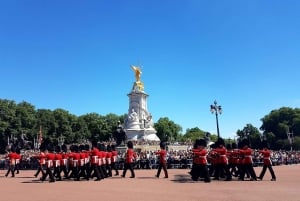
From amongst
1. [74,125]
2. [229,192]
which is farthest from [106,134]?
[229,192]

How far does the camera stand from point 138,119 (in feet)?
220

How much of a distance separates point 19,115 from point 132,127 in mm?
32893

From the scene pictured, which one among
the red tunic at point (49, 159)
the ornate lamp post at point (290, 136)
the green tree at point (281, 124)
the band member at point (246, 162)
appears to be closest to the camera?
the band member at point (246, 162)

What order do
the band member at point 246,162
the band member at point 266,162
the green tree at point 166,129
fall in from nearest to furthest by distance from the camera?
the band member at point 266,162
the band member at point 246,162
the green tree at point 166,129

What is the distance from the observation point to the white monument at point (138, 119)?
65250 millimetres

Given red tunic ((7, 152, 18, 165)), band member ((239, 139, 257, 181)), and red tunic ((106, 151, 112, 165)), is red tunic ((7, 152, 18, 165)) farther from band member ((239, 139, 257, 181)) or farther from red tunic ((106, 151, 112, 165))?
band member ((239, 139, 257, 181))

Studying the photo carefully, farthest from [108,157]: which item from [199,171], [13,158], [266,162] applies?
[266,162]

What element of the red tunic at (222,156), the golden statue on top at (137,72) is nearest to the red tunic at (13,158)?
the red tunic at (222,156)

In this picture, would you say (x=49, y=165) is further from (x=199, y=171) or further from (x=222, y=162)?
(x=222, y=162)

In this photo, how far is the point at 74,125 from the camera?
98875 mm

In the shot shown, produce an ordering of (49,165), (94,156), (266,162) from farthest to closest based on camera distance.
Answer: (94,156)
(49,165)
(266,162)

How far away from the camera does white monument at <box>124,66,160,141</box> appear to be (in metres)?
65.2

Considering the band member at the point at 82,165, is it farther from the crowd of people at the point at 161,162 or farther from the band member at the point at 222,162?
the band member at the point at 222,162

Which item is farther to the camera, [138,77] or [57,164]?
[138,77]
